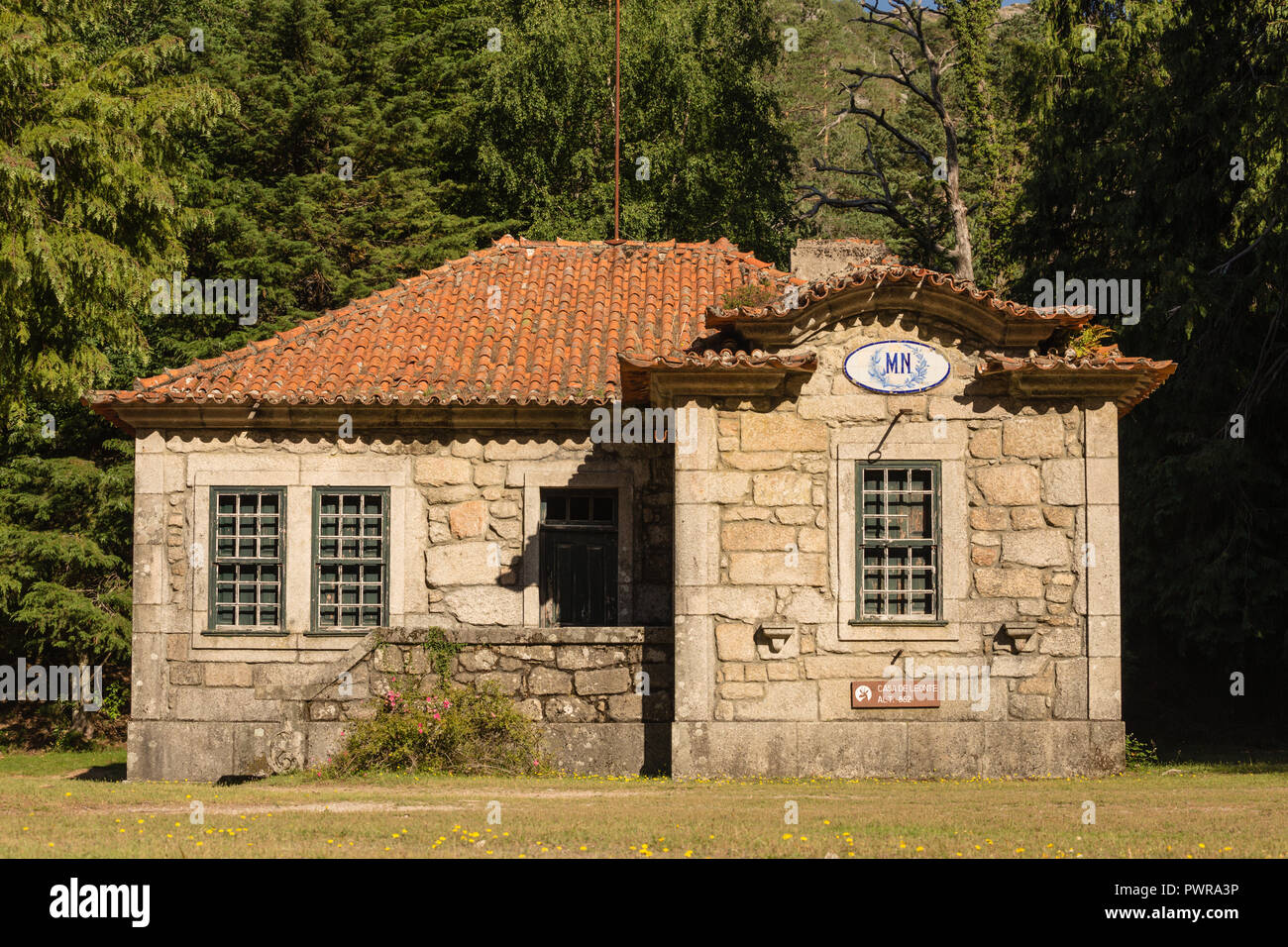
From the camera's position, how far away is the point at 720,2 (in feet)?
116

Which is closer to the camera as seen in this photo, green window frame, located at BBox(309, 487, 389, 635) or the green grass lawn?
the green grass lawn

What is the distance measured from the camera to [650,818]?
452 inches

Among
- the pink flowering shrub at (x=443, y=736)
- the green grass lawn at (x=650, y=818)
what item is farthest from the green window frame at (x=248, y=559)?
the pink flowering shrub at (x=443, y=736)

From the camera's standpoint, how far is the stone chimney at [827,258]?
18.8 meters

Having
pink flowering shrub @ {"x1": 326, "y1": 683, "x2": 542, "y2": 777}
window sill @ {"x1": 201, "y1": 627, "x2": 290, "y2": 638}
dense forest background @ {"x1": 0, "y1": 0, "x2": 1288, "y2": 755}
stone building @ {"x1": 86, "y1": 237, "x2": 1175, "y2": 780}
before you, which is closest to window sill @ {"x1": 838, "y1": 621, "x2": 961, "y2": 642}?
stone building @ {"x1": 86, "y1": 237, "x2": 1175, "y2": 780}

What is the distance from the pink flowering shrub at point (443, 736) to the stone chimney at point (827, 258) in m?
6.59

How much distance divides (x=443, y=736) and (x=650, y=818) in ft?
14.2

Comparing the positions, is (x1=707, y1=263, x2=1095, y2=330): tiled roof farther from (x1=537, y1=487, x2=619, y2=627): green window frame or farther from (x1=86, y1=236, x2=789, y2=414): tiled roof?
(x1=537, y1=487, x2=619, y2=627): green window frame

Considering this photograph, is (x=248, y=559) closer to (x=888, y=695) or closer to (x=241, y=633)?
(x=241, y=633)

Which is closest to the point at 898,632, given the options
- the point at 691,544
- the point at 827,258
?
Answer: the point at 691,544

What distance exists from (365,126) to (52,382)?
13412mm

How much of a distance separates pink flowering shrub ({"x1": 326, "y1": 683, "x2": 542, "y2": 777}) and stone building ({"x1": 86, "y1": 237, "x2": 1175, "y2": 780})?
0.25 m

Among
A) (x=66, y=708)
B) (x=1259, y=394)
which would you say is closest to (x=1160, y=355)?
(x=1259, y=394)

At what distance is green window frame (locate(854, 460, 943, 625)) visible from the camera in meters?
15.3
